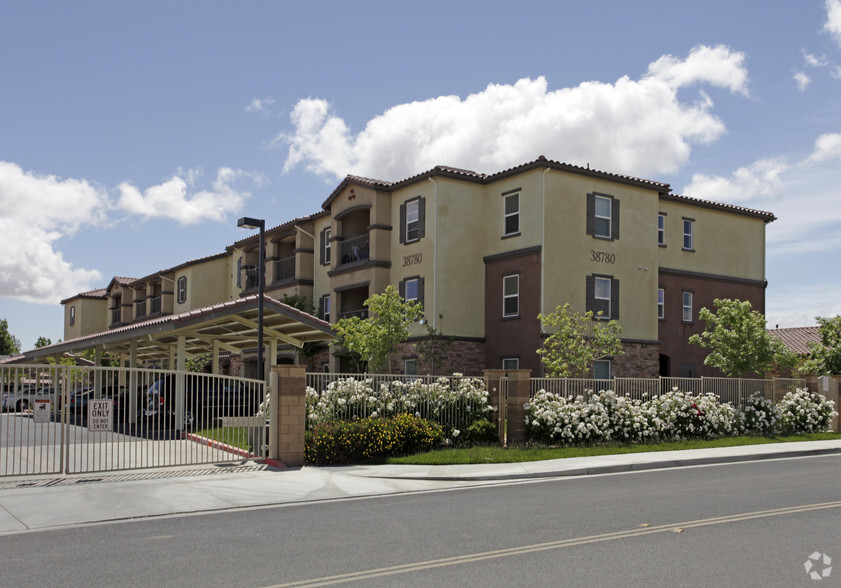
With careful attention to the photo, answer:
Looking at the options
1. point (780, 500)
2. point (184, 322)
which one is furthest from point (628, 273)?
point (780, 500)

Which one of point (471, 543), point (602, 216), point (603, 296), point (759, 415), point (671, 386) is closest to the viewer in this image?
point (471, 543)

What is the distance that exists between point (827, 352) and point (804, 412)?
247 inches

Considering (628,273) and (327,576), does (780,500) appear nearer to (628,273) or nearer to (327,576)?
(327,576)

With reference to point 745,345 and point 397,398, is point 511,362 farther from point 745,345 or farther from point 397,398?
point 397,398

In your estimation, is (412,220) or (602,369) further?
(412,220)

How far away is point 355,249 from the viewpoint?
3666 cm

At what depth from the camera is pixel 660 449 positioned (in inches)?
835

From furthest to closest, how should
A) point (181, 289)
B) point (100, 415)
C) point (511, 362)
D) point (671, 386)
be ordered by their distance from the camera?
point (181, 289)
point (511, 362)
point (671, 386)
point (100, 415)

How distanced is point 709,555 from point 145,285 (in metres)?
56.4

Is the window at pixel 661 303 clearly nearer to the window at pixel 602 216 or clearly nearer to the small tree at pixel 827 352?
the window at pixel 602 216

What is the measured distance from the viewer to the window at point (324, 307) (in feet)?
128

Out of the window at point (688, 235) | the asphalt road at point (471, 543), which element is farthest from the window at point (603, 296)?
the asphalt road at point (471, 543)

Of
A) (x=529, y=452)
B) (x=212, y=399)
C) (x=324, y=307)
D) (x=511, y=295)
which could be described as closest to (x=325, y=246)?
(x=324, y=307)

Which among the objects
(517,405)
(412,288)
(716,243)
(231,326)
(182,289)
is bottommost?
(517,405)
